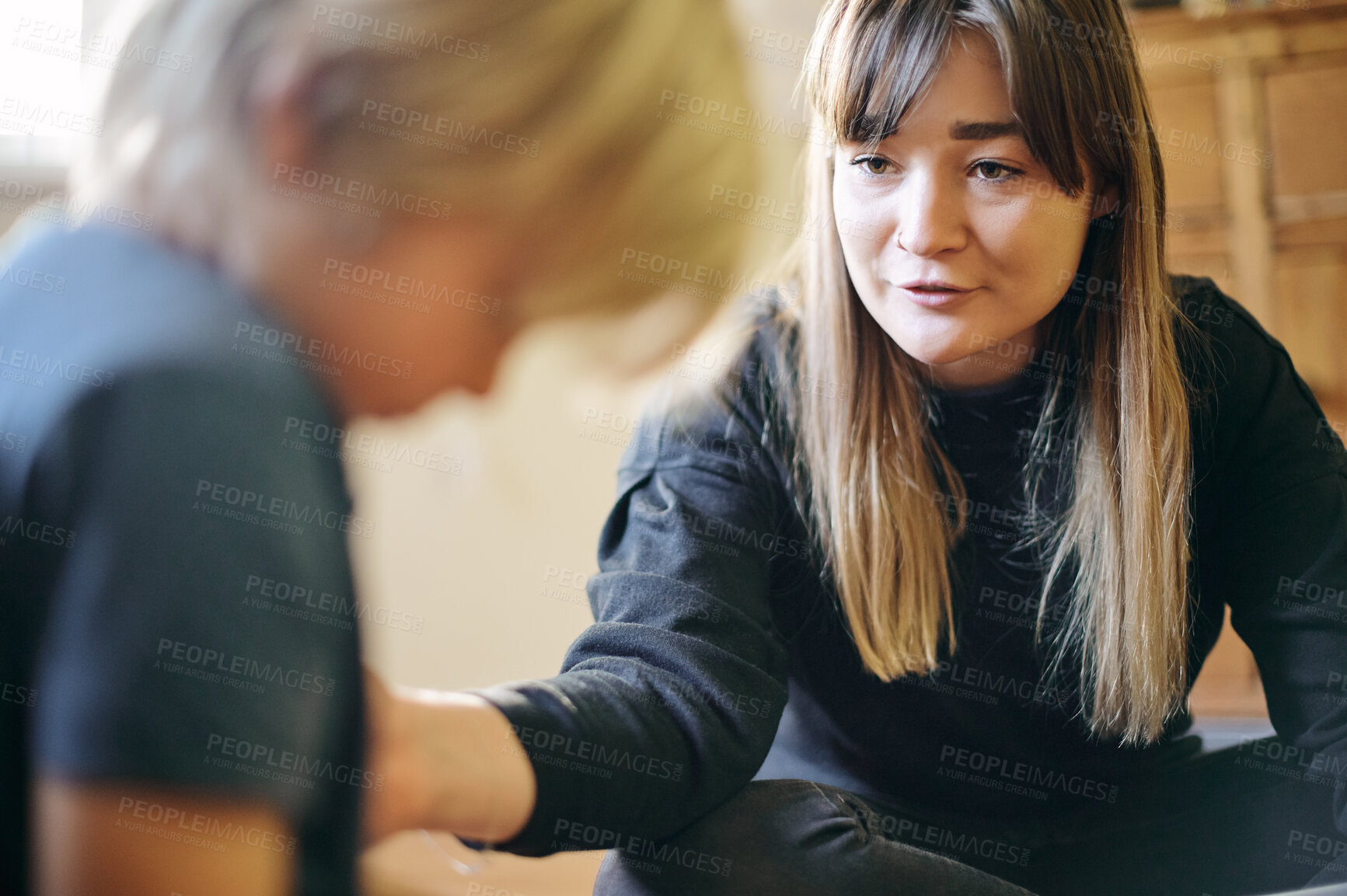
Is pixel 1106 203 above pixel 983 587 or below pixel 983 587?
above

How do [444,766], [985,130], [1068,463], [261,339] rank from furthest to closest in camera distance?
[1068,463]
[985,130]
[444,766]
[261,339]

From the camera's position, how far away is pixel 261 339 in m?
0.42

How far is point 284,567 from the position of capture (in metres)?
0.40

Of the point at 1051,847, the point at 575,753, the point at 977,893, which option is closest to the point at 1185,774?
the point at 1051,847

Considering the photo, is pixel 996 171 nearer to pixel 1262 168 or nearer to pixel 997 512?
pixel 997 512

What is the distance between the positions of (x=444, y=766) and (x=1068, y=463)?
1.85 ft

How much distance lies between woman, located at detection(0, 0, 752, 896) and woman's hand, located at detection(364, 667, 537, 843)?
23mm

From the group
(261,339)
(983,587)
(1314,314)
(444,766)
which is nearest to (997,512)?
(983,587)

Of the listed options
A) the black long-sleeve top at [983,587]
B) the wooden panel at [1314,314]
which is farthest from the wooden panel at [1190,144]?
the black long-sleeve top at [983,587]

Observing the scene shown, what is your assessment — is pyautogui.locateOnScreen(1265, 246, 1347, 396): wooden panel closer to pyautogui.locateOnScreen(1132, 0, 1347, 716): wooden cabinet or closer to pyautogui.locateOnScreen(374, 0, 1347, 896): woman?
pyautogui.locateOnScreen(1132, 0, 1347, 716): wooden cabinet

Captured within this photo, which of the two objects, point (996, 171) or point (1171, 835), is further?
point (1171, 835)

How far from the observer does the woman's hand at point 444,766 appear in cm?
51

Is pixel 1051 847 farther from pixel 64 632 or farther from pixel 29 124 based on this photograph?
pixel 29 124

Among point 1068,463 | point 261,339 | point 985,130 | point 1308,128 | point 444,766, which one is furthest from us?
point 1308,128
